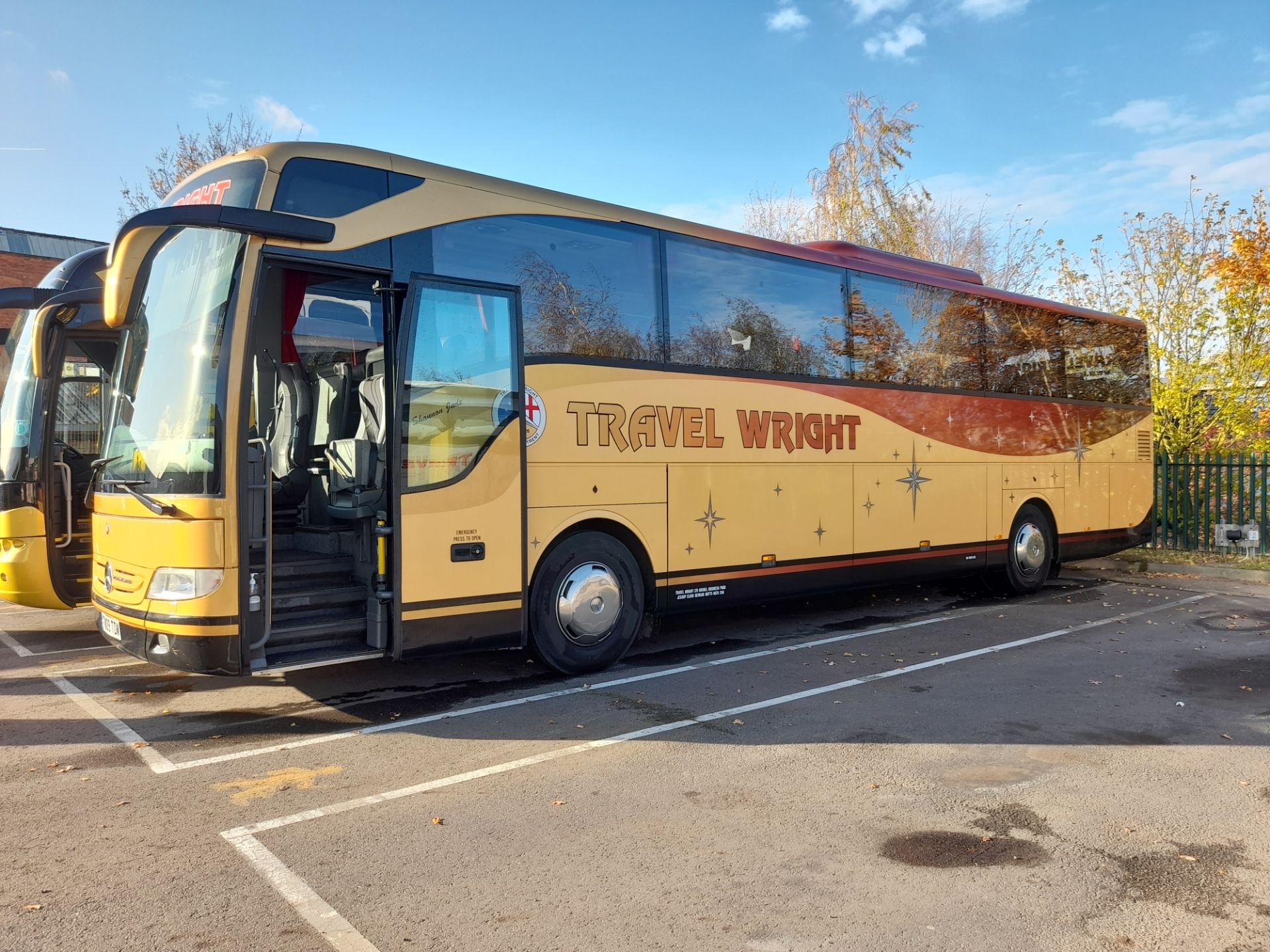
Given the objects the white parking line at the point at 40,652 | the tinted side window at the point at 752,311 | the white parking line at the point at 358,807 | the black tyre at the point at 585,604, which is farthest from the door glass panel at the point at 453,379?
the white parking line at the point at 40,652

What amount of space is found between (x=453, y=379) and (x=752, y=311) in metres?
3.49

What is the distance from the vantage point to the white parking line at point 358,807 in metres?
3.43

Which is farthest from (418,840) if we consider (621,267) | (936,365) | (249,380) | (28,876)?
(936,365)

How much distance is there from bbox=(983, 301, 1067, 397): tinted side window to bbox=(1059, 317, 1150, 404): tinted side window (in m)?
0.26

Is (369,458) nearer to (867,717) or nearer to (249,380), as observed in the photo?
(249,380)

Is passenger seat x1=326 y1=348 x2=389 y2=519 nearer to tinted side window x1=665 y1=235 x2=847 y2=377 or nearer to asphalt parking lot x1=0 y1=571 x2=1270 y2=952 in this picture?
asphalt parking lot x1=0 y1=571 x2=1270 y2=952

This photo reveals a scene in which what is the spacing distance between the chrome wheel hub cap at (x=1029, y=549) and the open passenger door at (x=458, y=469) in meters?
7.76

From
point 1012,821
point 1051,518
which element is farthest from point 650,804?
point 1051,518

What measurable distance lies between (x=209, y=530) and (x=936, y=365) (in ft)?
26.6

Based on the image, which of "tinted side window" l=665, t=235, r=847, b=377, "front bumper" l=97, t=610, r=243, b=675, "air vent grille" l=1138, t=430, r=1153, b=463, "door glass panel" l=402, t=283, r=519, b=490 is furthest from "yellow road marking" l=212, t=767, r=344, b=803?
"air vent grille" l=1138, t=430, r=1153, b=463

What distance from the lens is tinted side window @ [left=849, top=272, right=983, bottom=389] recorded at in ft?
32.3

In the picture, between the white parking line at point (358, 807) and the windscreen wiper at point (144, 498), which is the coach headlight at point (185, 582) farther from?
the white parking line at point (358, 807)

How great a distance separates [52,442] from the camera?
855cm

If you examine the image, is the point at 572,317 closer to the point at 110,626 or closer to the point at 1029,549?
the point at 110,626
